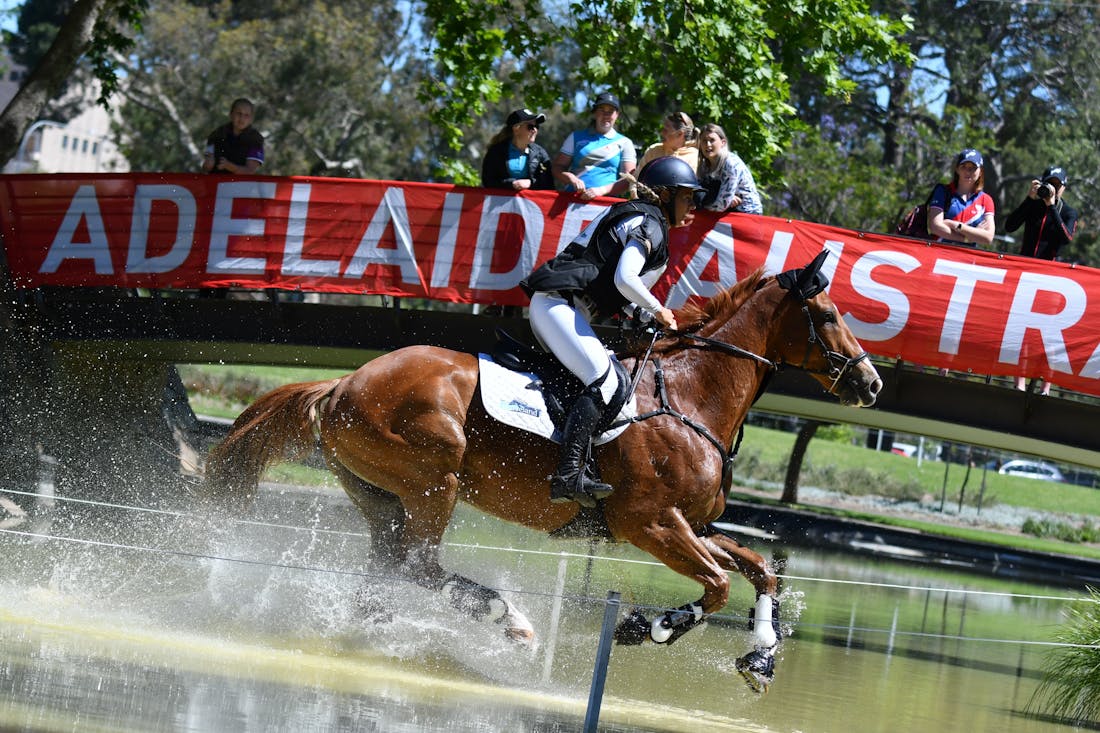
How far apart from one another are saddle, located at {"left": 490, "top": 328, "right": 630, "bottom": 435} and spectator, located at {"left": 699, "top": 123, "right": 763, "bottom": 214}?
3.57 meters

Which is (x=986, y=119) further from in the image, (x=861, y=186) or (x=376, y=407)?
(x=376, y=407)

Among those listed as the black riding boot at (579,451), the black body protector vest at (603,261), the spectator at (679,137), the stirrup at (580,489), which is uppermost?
the spectator at (679,137)

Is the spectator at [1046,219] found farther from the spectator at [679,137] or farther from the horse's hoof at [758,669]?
the horse's hoof at [758,669]

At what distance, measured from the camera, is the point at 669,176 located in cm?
851

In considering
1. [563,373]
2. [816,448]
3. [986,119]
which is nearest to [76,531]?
[563,373]

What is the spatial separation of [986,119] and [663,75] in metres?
26.9

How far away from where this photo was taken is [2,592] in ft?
32.5

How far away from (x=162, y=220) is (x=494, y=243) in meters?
3.48

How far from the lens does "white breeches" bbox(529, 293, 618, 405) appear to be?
8484 millimetres

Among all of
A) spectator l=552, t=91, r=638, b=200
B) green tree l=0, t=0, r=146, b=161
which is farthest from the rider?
green tree l=0, t=0, r=146, b=161

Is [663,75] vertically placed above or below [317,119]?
above

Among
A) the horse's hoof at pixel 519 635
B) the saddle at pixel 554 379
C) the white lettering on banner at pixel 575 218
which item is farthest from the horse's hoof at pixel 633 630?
the white lettering on banner at pixel 575 218

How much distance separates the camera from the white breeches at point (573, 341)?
8484mm

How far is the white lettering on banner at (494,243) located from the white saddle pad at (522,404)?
393 cm
